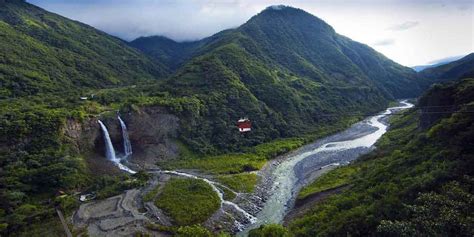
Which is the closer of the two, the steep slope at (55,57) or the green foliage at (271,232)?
the green foliage at (271,232)

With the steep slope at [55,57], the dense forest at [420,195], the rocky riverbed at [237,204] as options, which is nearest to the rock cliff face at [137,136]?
the rocky riverbed at [237,204]

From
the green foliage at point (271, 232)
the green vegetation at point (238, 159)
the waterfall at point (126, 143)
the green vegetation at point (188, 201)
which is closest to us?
the green foliage at point (271, 232)

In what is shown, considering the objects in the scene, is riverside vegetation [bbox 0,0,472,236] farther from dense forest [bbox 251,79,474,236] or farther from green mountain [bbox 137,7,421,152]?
green mountain [bbox 137,7,421,152]

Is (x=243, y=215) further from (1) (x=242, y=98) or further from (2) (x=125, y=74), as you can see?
(2) (x=125, y=74)

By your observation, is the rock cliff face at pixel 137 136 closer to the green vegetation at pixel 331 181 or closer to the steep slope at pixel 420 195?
the green vegetation at pixel 331 181

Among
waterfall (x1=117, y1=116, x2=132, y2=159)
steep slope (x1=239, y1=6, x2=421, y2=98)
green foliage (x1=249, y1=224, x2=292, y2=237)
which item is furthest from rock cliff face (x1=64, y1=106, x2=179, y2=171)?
steep slope (x1=239, y1=6, x2=421, y2=98)
